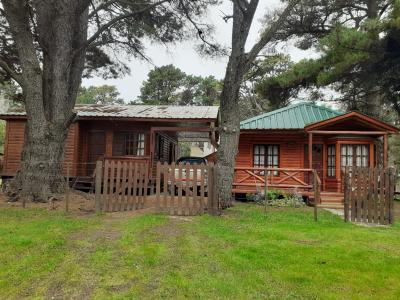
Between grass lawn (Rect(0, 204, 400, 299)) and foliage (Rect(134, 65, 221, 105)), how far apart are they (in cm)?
3630

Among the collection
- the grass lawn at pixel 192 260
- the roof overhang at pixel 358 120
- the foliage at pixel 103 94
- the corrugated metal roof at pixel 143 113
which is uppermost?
the foliage at pixel 103 94

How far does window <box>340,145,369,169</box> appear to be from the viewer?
628 inches

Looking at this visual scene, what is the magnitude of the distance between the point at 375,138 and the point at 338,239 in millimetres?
11826

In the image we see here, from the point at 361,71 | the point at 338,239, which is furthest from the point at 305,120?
the point at 338,239

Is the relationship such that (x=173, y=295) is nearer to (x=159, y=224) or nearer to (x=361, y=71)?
Result: (x=159, y=224)

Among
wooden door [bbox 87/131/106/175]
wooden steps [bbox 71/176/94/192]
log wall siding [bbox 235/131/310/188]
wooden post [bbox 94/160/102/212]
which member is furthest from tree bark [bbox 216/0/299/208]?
wooden door [bbox 87/131/106/175]

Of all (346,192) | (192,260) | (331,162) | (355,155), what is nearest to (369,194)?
(346,192)

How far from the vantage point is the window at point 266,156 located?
17.1 m

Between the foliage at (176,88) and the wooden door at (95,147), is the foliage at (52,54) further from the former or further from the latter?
the foliage at (176,88)

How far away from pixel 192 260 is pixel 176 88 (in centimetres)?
4156

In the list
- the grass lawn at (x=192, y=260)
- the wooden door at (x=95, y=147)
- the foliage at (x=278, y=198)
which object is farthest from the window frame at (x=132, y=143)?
the grass lawn at (x=192, y=260)

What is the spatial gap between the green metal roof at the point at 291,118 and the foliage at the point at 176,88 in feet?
86.8

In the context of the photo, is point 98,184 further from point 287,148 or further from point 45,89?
point 287,148

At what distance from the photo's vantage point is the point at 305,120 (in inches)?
657
